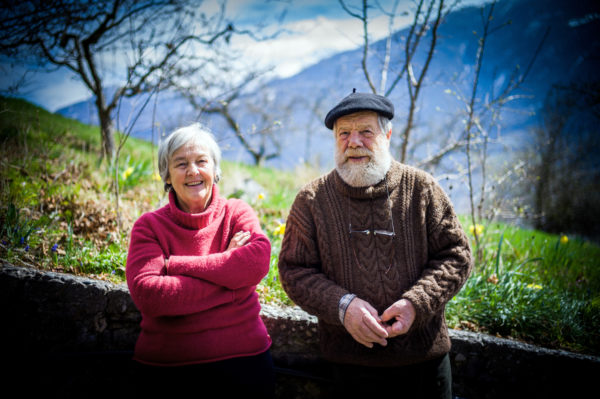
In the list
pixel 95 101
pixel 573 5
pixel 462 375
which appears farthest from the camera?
pixel 573 5

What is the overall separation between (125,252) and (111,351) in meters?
0.81

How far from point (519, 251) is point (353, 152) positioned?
3144 millimetres

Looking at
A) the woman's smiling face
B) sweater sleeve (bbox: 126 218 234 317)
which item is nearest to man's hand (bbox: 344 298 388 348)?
sweater sleeve (bbox: 126 218 234 317)

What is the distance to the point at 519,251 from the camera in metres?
3.61

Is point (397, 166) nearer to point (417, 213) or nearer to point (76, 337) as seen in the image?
point (417, 213)

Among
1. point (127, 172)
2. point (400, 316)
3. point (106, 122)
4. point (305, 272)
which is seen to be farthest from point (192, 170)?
point (106, 122)

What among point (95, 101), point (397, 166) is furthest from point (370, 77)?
point (95, 101)

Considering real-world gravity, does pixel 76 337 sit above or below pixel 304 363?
above

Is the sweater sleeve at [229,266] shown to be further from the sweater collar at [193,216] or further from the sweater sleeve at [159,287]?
the sweater collar at [193,216]

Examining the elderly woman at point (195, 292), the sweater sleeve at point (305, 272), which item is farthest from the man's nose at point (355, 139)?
the elderly woman at point (195, 292)

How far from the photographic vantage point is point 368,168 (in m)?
1.68

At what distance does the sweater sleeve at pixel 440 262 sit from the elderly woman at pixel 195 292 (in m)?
0.84

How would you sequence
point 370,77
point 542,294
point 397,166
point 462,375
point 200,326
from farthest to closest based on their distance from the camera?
point 370,77 → point 542,294 → point 462,375 → point 397,166 → point 200,326

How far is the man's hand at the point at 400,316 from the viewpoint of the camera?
145 centimetres
